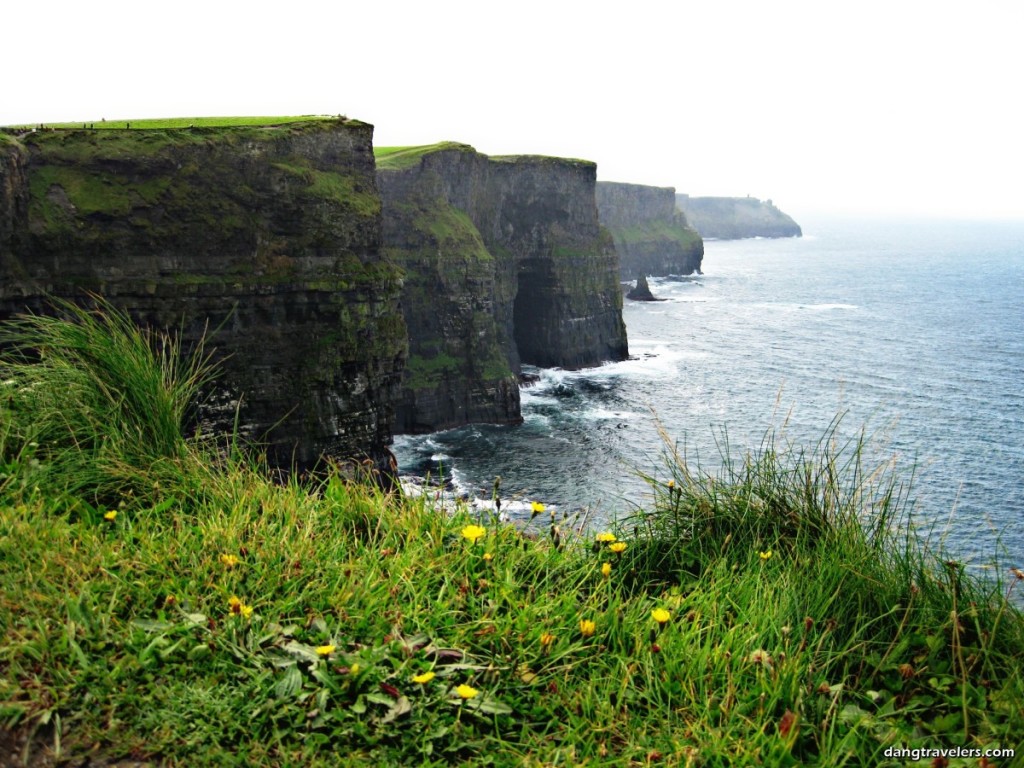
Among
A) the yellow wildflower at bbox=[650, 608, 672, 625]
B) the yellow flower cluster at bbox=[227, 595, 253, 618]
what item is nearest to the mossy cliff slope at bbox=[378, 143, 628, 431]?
the yellow flower cluster at bbox=[227, 595, 253, 618]

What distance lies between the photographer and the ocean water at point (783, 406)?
40344mm

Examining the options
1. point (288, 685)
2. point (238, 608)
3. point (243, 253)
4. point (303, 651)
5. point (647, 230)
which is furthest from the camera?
point (647, 230)

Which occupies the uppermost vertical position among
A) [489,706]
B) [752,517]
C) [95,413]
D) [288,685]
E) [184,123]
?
[184,123]

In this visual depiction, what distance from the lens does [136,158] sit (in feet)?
117

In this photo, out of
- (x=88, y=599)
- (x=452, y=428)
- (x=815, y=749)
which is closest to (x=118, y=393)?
(x=88, y=599)

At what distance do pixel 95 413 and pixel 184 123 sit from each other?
38502mm

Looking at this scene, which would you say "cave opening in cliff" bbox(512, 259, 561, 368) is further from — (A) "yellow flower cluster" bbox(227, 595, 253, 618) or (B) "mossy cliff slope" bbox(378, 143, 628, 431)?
(A) "yellow flower cluster" bbox(227, 595, 253, 618)

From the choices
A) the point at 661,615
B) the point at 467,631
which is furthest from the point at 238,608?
the point at 661,615

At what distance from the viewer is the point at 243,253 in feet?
120

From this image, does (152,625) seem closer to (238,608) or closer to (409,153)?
(238,608)

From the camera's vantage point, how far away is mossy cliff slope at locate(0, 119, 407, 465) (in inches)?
1309

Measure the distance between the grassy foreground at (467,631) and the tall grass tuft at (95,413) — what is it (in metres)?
0.07

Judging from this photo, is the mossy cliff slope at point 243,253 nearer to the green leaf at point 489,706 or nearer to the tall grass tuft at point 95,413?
the tall grass tuft at point 95,413

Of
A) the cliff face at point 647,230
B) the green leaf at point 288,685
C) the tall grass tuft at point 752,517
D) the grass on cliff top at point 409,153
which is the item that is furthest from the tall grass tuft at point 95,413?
the cliff face at point 647,230
